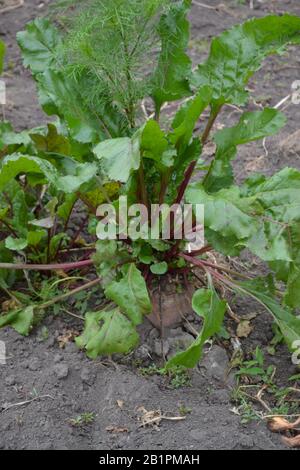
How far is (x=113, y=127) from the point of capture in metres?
2.44

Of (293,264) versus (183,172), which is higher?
(183,172)

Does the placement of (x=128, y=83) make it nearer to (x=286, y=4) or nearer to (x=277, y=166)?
(x=277, y=166)

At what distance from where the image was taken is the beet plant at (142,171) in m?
2.05

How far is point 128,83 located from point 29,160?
43 cm

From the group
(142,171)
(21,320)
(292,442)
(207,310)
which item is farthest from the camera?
(21,320)

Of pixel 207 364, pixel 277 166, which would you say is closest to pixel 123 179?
pixel 207 364

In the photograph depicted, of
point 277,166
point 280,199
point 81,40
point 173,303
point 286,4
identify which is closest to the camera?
point 280,199

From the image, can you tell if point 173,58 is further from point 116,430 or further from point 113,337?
point 116,430

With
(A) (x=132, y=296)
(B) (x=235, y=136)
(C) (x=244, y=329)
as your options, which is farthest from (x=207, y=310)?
(B) (x=235, y=136)

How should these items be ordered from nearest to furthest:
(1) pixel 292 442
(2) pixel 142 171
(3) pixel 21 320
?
(1) pixel 292 442 → (2) pixel 142 171 → (3) pixel 21 320

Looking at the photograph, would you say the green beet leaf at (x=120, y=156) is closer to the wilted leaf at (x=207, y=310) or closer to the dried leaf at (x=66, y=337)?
the wilted leaf at (x=207, y=310)

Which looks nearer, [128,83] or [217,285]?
[128,83]

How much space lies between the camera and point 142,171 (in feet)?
7.30
